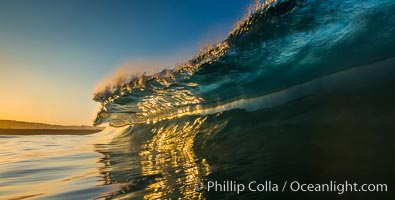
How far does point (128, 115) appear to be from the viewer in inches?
391

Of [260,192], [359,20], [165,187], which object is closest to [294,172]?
[260,192]

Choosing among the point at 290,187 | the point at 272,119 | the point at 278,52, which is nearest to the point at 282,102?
the point at 272,119

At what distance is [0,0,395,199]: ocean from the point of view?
238 centimetres

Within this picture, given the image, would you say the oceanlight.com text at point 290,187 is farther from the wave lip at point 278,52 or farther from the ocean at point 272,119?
the wave lip at point 278,52

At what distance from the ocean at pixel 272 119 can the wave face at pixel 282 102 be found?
0.06 feet

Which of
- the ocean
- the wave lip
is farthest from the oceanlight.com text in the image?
the wave lip

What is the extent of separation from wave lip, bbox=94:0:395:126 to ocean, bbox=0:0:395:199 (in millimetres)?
19

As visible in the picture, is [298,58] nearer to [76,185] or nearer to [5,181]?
[76,185]

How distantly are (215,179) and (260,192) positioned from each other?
0.59 m

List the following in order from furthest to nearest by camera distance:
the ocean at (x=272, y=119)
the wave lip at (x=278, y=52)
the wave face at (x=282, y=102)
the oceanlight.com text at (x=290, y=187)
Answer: the wave lip at (x=278, y=52) < the wave face at (x=282, y=102) < the ocean at (x=272, y=119) < the oceanlight.com text at (x=290, y=187)

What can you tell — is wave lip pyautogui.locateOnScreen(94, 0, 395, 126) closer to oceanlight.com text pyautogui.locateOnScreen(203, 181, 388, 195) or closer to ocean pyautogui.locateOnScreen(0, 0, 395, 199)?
ocean pyautogui.locateOnScreen(0, 0, 395, 199)

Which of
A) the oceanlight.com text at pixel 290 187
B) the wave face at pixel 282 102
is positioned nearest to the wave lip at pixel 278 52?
the wave face at pixel 282 102

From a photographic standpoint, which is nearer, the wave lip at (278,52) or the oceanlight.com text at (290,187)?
the oceanlight.com text at (290,187)

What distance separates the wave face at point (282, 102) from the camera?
2.64 meters
